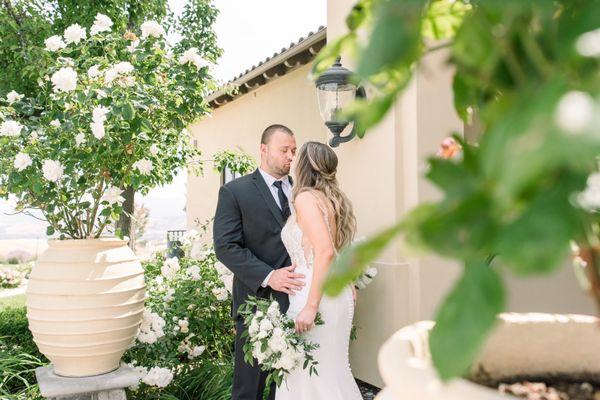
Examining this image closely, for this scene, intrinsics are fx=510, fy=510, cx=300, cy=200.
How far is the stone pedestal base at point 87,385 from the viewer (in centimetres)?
321

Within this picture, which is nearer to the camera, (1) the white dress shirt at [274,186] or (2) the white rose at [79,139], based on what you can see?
(2) the white rose at [79,139]

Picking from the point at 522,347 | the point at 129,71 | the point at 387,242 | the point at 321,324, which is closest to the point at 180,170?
the point at 129,71

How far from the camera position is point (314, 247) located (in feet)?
10.1

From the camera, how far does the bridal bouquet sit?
3.00 m

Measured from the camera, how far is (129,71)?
3424 millimetres

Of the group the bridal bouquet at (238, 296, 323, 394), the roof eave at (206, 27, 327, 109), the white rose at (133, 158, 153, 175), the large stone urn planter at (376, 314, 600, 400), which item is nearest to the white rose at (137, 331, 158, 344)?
the bridal bouquet at (238, 296, 323, 394)

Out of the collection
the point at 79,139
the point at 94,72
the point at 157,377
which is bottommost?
the point at 157,377

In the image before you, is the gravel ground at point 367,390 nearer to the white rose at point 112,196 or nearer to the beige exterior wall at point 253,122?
the white rose at point 112,196

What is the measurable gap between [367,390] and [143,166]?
8.30ft

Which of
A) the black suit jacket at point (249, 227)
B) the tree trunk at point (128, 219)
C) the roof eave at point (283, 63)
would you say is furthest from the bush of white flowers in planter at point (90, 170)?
the tree trunk at point (128, 219)

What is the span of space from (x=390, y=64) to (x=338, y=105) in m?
3.89

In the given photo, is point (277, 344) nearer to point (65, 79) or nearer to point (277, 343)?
point (277, 343)

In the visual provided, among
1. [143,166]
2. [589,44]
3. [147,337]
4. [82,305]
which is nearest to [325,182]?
[143,166]

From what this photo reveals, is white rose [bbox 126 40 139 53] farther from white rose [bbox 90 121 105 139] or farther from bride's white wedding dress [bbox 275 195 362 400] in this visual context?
bride's white wedding dress [bbox 275 195 362 400]
